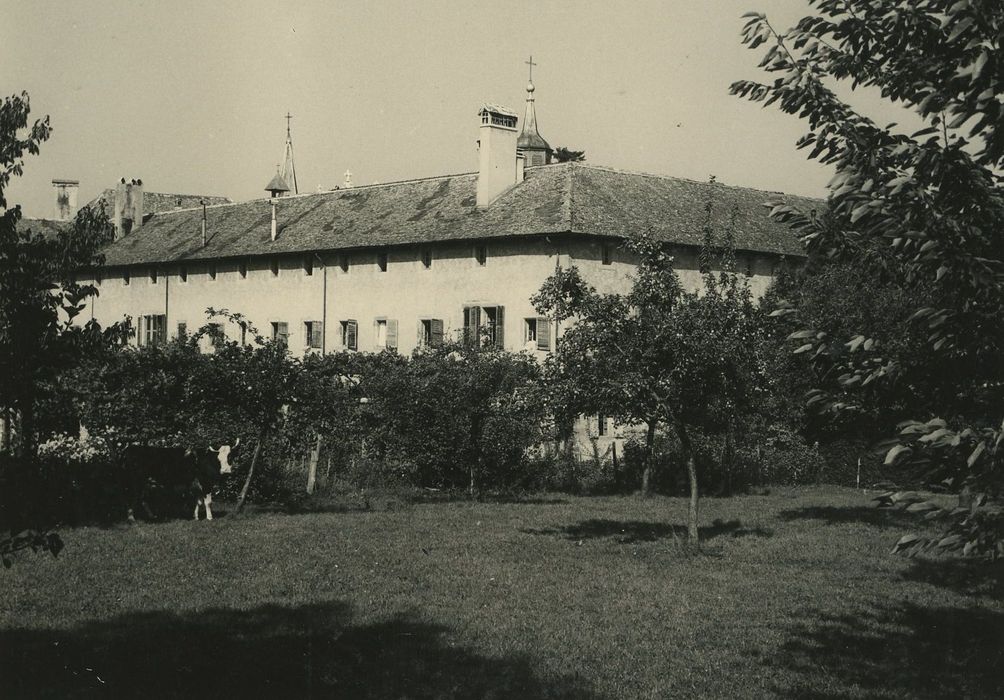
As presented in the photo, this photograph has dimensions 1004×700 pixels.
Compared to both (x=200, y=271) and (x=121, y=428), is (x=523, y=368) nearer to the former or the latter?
(x=121, y=428)

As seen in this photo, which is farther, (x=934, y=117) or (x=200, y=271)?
(x=200, y=271)

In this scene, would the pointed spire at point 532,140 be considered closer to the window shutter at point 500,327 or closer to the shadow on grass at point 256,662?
the window shutter at point 500,327

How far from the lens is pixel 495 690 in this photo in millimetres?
8805

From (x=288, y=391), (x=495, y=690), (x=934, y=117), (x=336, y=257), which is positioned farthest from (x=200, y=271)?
(x=934, y=117)

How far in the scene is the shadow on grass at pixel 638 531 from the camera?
18.8m

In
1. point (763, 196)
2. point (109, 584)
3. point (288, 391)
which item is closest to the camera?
point (109, 584)

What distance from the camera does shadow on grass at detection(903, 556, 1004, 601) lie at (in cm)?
1376

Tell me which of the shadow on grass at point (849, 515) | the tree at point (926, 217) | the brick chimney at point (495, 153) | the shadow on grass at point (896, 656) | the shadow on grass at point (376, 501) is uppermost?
the brick chimney at point (495, 153)

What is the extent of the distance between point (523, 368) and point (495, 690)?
16515 mm

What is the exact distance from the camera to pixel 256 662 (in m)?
9.45

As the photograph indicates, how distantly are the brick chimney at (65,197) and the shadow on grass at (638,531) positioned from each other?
48.1 metres

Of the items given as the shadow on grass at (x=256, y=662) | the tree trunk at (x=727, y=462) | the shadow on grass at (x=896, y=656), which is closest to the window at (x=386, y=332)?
the tree trunk at (x=727, y=462)

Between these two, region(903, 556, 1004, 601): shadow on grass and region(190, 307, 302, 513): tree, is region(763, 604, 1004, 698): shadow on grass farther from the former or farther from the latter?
region(190, 307, 302, 513): tree


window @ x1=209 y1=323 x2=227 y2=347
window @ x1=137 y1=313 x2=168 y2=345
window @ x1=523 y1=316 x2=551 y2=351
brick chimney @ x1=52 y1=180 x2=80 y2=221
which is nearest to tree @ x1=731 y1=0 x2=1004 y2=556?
window @ x1=209 y1=323 x2=227 y2=347
